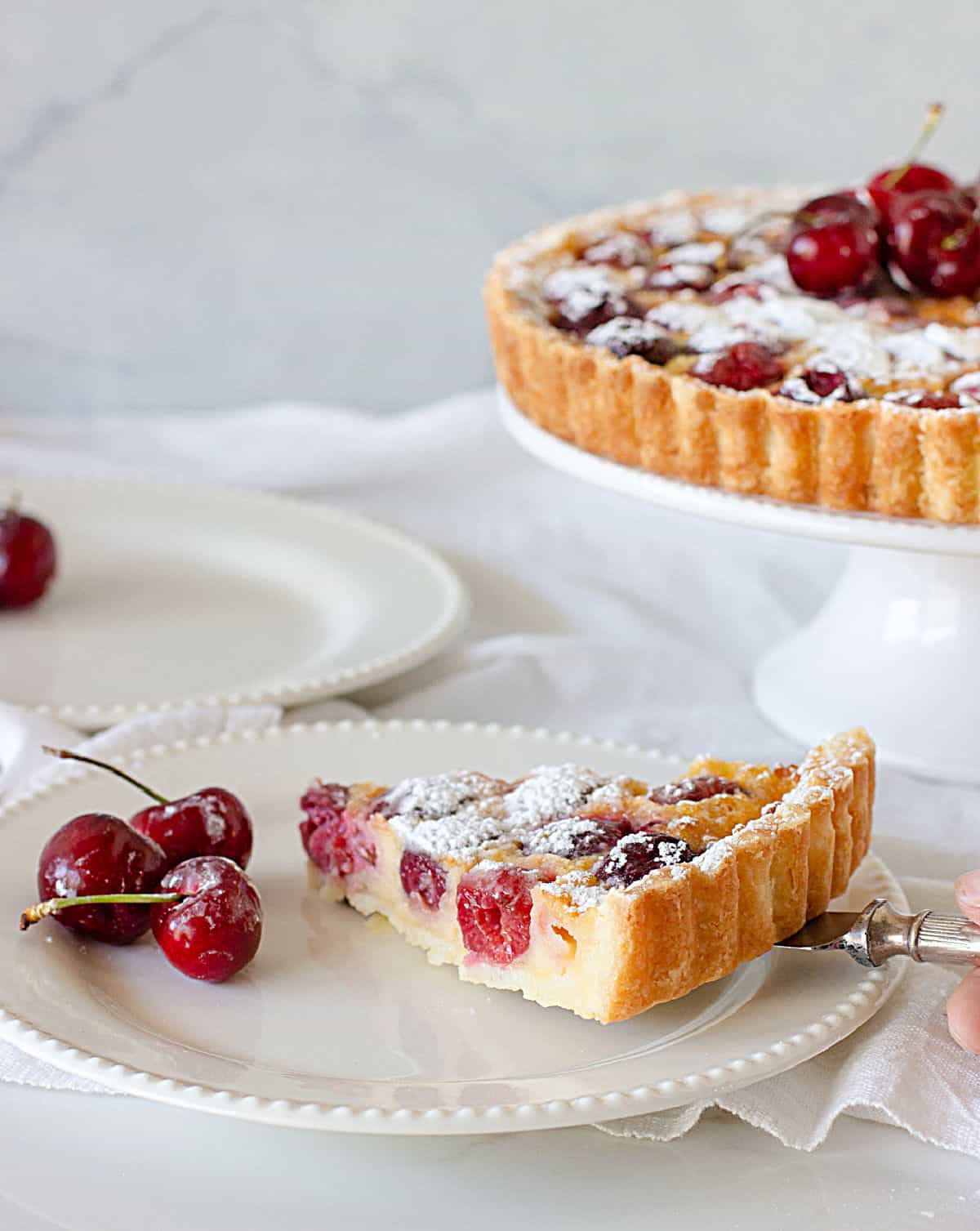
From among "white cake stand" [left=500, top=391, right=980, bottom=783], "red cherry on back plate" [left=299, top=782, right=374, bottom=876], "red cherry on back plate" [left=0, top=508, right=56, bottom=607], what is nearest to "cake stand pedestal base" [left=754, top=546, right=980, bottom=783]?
"white cake stand" [left=500, top=391, right=980, bottom=783]

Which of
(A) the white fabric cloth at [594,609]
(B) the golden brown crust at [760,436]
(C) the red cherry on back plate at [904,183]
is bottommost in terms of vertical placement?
(A) the white fabric cloth at [594,609]

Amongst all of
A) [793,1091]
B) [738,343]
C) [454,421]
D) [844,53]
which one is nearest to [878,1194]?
[793,1091]

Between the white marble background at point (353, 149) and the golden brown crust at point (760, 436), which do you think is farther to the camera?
the white marble background at point (353, 149)

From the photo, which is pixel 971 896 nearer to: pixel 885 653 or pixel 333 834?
pixel 333 834

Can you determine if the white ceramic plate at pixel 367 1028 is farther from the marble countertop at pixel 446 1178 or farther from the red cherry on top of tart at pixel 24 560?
the red cherry on top of tart at pixel 24 560

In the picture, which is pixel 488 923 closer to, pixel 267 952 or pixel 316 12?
pixel 267 952

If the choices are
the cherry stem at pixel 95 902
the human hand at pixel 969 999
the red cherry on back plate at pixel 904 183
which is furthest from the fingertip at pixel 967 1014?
the red cherry on back plate at pixel 904 183

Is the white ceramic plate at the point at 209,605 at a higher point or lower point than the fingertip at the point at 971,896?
lower
